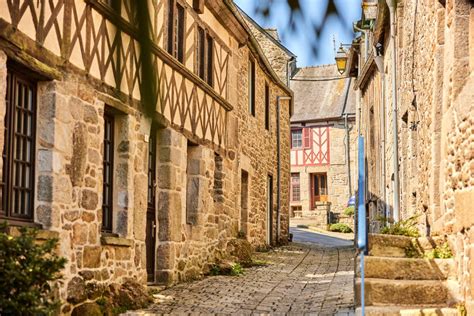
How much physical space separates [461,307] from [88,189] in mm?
3372

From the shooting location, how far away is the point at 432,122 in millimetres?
7477

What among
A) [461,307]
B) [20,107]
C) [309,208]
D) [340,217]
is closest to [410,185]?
[461,307]

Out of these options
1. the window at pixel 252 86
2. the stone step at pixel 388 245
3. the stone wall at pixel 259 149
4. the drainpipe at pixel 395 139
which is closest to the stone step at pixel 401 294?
the stone step at pixel 388 245

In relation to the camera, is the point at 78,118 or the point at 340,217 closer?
the point at 78,118

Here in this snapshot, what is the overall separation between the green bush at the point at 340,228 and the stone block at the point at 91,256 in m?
22.2

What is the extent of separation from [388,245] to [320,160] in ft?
85.5

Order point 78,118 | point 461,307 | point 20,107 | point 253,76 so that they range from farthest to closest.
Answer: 1. point 253,76
2. point 78,118
3. point 20,107
4. point 461,307

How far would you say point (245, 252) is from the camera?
12508 millimetres

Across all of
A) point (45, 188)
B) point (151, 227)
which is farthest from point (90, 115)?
point (151, 227)

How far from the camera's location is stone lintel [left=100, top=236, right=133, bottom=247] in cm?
743

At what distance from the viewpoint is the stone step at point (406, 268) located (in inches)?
258

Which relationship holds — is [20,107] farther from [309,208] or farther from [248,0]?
[309,208]

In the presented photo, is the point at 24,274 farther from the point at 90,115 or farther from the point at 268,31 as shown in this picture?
the point at 268,31

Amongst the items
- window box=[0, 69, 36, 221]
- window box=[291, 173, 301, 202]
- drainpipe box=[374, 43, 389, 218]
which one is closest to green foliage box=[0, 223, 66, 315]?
window box=[0, 69, 36, 221]
